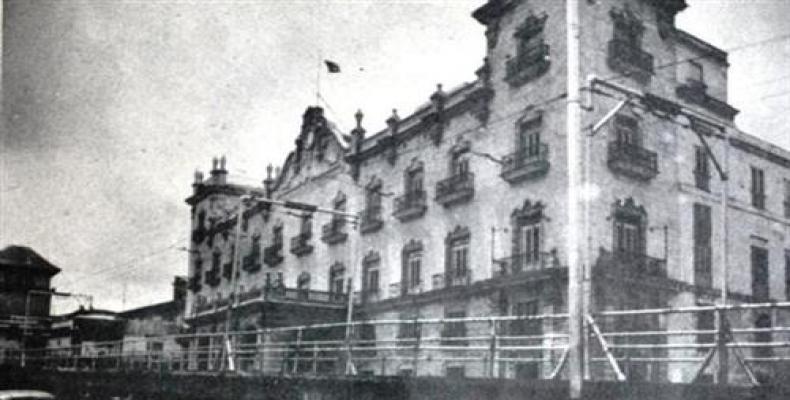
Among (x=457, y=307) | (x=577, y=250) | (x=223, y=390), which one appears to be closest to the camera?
(x=577, y=250)

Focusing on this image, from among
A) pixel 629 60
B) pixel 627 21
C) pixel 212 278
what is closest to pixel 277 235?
pixel 212 278

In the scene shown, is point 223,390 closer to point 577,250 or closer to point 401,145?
point 577,250

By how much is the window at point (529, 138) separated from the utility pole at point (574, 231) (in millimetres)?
15191

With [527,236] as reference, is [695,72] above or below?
above

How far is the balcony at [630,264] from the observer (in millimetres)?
24359

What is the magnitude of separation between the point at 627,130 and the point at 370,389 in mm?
16219

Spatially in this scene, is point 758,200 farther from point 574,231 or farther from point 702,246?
point 574,231

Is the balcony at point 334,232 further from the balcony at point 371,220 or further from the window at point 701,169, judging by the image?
→ the window at point 701,169

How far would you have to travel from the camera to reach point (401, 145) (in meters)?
33.3

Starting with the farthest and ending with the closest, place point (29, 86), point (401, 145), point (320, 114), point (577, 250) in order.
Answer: point (320, 114), point (401, 145), point (29, 86), point (577, 250)

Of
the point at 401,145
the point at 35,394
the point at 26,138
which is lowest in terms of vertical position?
the point at 35,394

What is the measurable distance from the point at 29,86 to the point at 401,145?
64.1 ft

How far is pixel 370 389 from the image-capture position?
12781 mm

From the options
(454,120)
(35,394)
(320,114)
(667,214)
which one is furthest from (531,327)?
(320,114)
